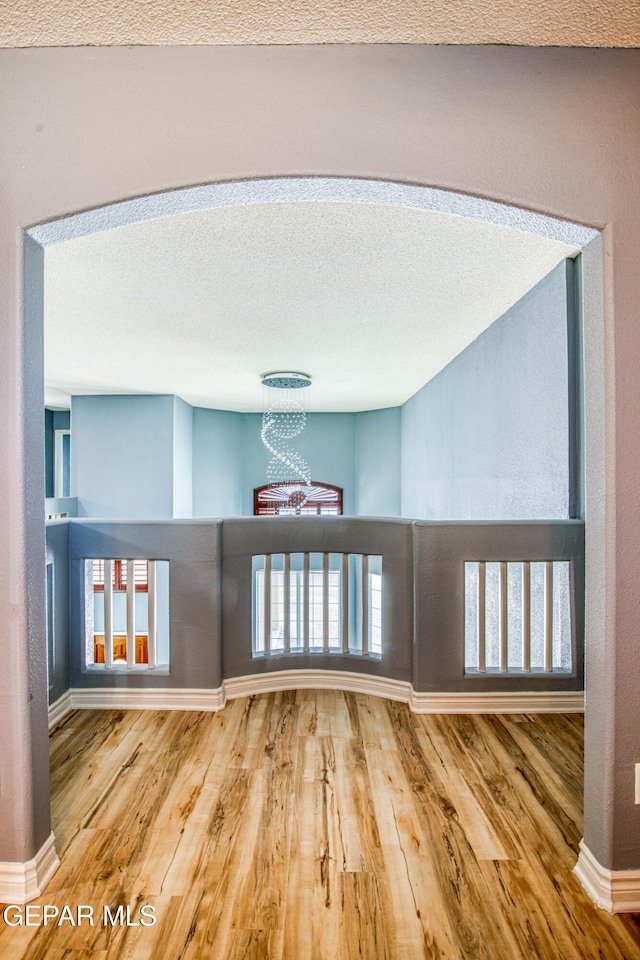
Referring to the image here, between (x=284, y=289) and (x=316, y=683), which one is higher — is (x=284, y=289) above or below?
above

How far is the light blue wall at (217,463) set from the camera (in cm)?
881

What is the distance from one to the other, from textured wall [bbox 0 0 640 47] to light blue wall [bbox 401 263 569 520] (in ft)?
5.72

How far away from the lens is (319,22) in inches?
54.2

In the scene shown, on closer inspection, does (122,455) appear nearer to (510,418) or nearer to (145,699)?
(145,699)

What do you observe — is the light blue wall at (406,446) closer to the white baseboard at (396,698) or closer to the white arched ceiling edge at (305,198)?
the white baseboard at (396,698)

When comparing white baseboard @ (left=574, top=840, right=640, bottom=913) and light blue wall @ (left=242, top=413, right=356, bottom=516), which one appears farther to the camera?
light blue wall @ (left=242, top=413, right=356, bottom=516)

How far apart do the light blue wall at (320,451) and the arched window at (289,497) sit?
11 cm

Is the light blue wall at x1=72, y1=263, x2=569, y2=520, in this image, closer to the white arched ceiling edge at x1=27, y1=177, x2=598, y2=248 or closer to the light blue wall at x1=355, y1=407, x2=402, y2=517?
the light blue wall at x1=355, y1=407, x2=402, y2=517

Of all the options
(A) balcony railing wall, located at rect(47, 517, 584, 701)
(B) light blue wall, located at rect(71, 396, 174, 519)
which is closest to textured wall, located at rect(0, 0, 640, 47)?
(A) balcony railing wall, located at rect(47, 517, 584, 701)

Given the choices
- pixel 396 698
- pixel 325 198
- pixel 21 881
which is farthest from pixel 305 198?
pixel 396 698

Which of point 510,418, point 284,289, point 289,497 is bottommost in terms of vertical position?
point 289,497

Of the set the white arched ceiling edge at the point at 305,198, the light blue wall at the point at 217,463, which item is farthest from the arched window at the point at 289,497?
the white arched ceiling edge at the point at 305,198

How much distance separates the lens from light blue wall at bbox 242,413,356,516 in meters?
9.62

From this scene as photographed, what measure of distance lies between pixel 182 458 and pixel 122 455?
95cm
